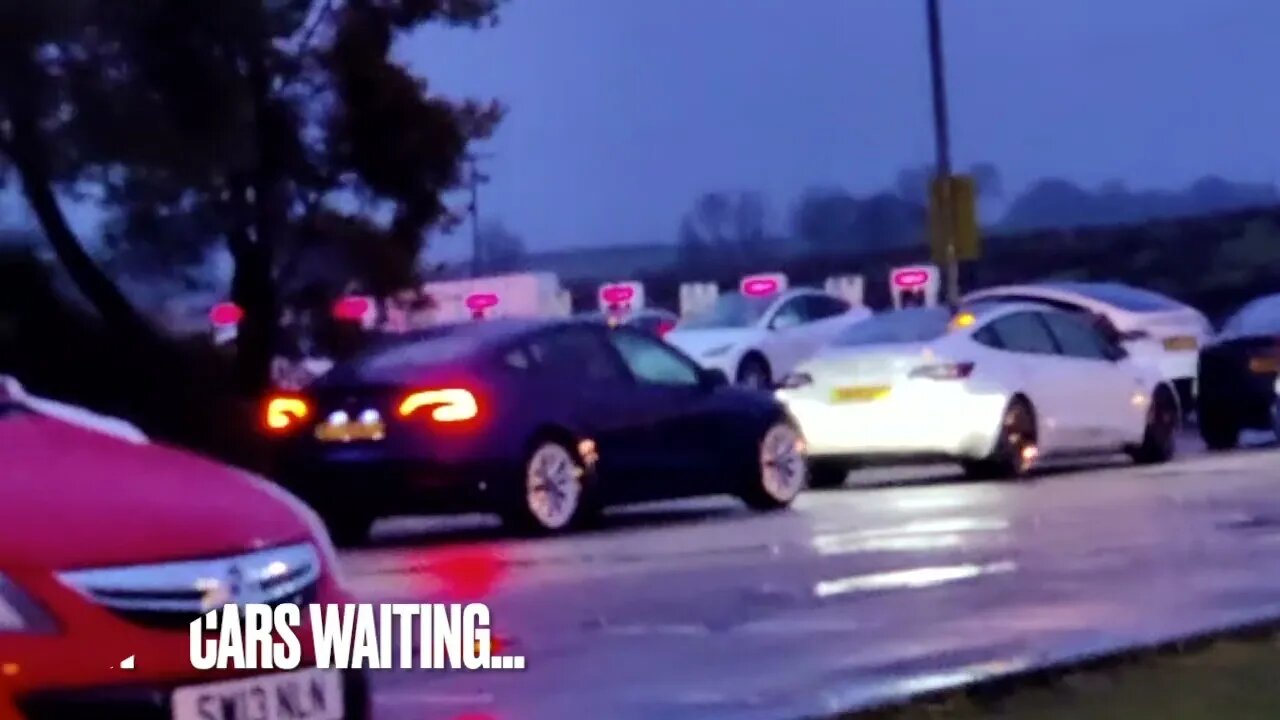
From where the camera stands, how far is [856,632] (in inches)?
442

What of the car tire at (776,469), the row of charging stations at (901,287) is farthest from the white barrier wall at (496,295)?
the car tire at (776,469)

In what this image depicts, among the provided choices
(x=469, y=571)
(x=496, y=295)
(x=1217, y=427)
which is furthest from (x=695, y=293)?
(x=469, y=571)

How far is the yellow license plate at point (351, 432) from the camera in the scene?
16.8 metres

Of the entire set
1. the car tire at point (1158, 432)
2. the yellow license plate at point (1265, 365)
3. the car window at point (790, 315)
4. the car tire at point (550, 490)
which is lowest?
the car tire at point (550, 490)

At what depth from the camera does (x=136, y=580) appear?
6.57m

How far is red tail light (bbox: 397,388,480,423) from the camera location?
→ 16.7 meters

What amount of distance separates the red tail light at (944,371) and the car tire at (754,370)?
11.4 metres

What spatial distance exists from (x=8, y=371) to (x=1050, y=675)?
13.8m

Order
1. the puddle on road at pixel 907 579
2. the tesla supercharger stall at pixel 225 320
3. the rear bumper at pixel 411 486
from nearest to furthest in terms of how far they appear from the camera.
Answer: the puddle on road at pixel 907 579
the rear bumper at pixel 411 486
the tesla supercharger stall at pixel 225 320

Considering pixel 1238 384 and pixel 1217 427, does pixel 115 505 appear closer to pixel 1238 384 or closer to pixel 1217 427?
pixel 1238 384

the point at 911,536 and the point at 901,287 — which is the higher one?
the point at 901,287

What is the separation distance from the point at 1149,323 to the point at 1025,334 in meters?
7.36

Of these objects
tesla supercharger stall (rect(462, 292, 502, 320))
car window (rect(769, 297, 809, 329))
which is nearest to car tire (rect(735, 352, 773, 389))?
car window (rect(769, 297, 809, 329))

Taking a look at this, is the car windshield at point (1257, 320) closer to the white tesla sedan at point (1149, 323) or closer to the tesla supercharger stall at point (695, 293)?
the white tesla sedan at point (1149, 323)
